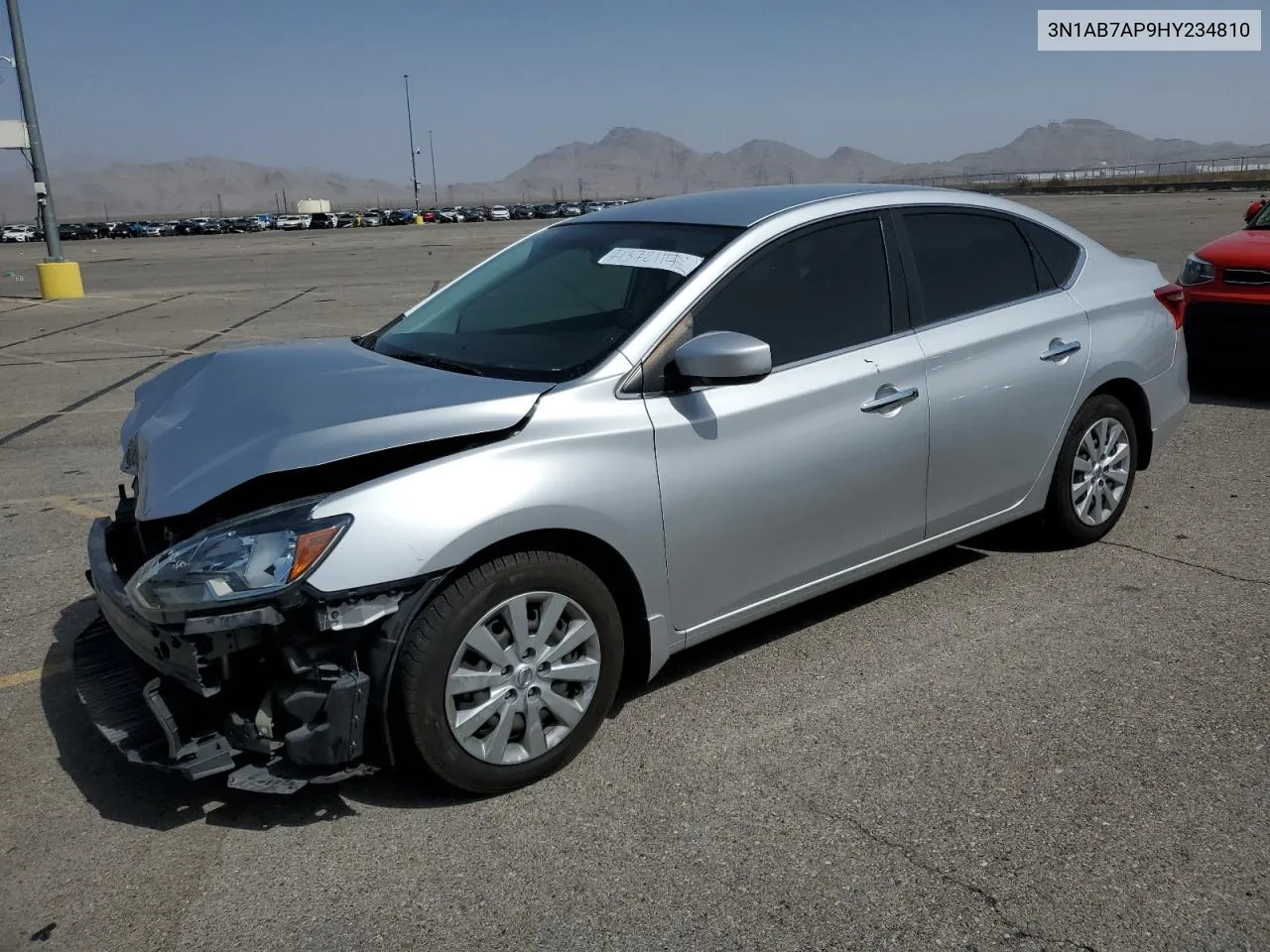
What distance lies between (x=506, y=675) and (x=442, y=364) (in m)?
1.24

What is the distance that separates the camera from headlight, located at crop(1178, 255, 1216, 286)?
8.31 metres

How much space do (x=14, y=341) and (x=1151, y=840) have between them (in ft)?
50.7

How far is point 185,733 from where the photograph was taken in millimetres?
3031

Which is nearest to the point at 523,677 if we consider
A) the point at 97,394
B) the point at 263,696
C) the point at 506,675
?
the point at 506,675

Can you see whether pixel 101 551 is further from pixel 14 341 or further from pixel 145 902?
pixel 14 341

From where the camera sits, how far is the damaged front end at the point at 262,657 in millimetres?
2936

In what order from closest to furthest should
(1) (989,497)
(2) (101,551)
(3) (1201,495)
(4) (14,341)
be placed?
(2) (101,551)
(1) (989,497)
(3) (1201,495)
(4) (14,341)

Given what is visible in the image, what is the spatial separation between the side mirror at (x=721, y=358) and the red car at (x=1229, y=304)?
237 inches

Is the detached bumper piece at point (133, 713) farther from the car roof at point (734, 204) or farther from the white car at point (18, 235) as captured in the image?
the white car at point (18, 235)

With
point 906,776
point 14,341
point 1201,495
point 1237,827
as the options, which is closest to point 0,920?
point 906,776

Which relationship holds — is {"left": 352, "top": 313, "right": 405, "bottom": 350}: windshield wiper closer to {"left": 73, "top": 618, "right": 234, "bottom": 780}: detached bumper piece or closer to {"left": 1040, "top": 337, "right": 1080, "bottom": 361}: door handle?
{"left": 73, "top": 618, "right": 234, "bottom": 780}: detached bumper piece

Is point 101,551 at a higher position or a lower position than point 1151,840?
higher

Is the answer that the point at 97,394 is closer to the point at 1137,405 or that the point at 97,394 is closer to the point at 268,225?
the point at 1137,405

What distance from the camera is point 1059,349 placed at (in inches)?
188
